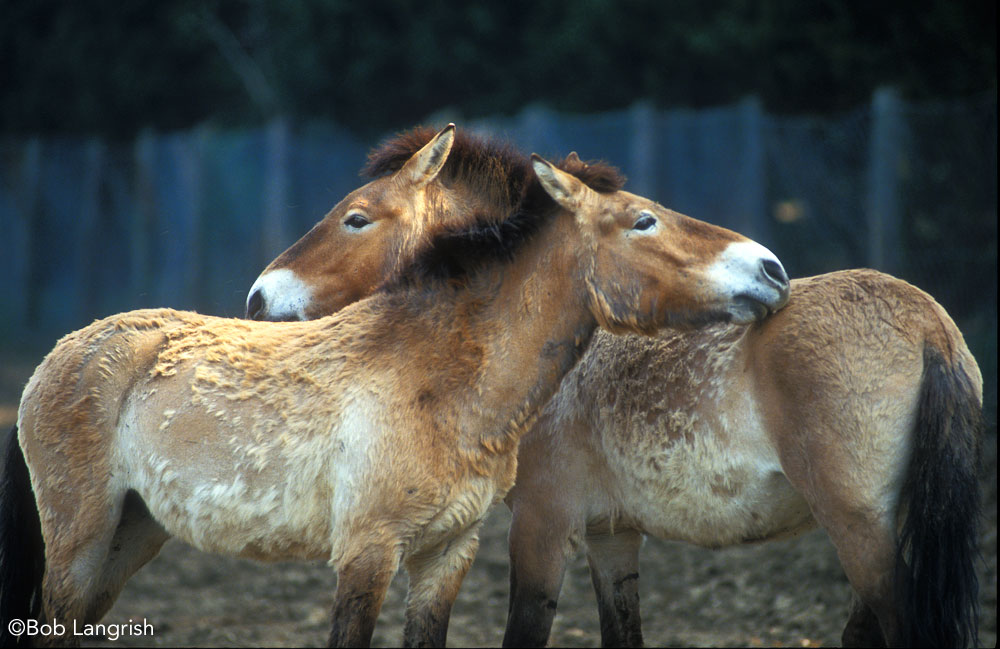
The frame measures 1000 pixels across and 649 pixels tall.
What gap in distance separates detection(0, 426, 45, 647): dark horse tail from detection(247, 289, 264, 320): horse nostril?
97cm

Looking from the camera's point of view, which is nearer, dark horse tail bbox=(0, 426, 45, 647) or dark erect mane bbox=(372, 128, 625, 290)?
dark erect mane bbox=(372, 128, 625, 290)

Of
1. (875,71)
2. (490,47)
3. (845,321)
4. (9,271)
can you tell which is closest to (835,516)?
(845,321)

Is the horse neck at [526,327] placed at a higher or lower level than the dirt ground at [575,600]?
higher

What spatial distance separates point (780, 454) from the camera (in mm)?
3479

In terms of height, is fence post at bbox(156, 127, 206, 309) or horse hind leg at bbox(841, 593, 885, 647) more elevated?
horse hind leg at bbox(841, 593, 885, 647)

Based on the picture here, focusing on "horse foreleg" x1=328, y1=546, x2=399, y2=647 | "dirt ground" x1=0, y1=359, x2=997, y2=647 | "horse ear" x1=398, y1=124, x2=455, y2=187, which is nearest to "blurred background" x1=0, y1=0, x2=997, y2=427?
"dirt ground" x1=0, y1=359, x2=997, y2=647

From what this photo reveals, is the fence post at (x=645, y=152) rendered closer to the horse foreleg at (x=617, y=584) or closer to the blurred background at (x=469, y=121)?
the blurred background at (x=469, y=121)

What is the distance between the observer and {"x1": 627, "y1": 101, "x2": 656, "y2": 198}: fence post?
371 inches

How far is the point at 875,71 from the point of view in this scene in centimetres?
923

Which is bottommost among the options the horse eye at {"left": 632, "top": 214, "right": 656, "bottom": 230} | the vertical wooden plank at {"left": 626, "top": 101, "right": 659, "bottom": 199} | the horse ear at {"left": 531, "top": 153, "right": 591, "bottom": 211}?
the vertical wooden plank at {"left": 626, "top": 101, "right": 659, "bottom": 199}

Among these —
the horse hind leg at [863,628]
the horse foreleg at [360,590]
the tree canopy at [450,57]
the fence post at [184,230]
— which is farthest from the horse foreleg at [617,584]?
the fence post at [184,230]

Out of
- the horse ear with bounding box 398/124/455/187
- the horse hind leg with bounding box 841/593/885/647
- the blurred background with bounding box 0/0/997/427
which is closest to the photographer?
the horse hind leg with bounding box 841/593/885/647

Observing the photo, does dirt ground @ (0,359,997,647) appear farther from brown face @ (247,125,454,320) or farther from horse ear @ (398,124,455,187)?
horse ear @ (398,124,455,187)

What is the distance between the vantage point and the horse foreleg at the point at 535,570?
12.6ft
